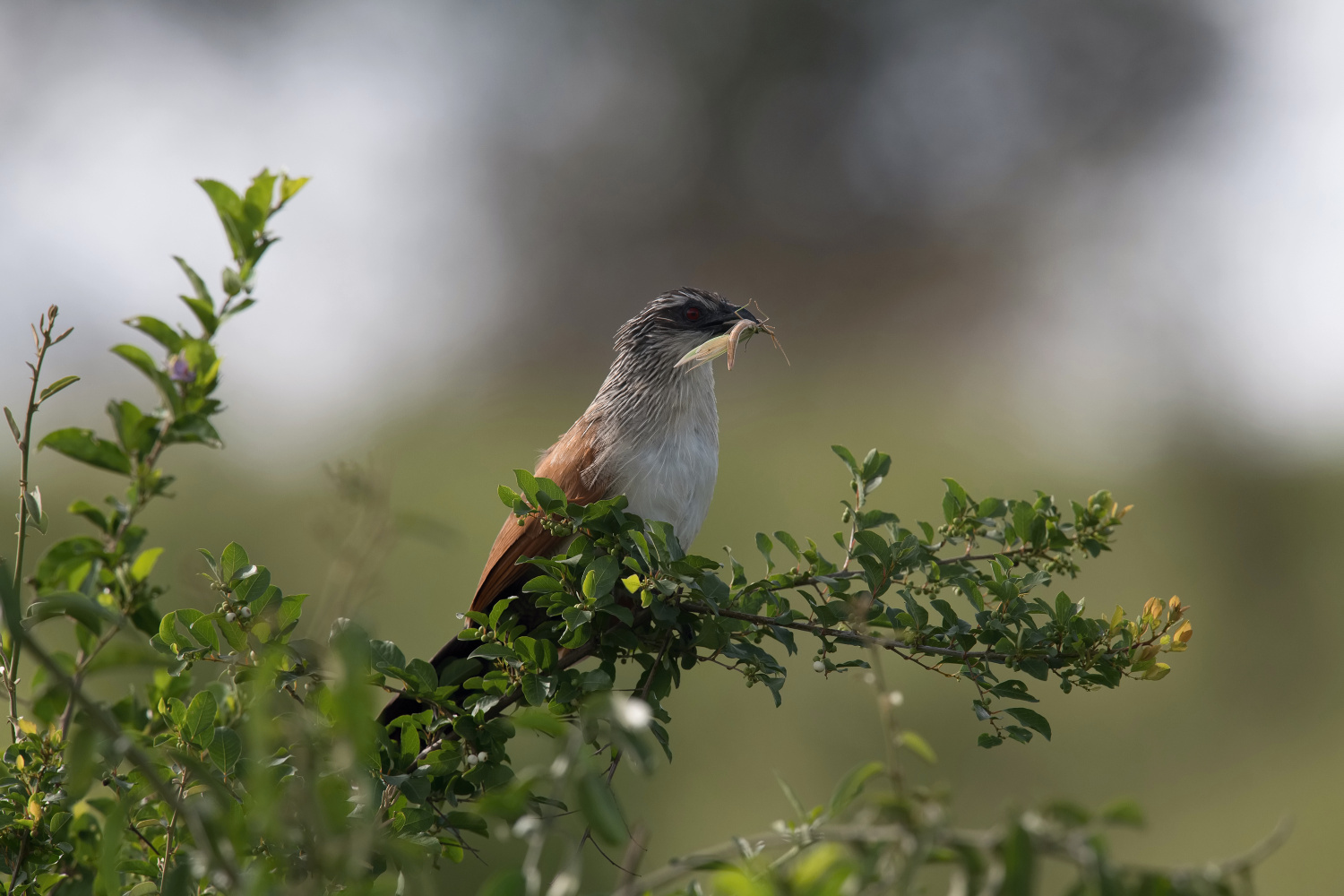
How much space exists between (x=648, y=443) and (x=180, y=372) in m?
1.52

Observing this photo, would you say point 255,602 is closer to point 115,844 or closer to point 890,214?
point 115,844

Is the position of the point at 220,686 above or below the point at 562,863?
above

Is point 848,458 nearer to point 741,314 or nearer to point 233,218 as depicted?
point 233,218

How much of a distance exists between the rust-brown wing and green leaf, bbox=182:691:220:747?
2.85ft

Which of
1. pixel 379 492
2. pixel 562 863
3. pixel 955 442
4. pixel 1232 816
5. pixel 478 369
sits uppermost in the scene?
pixel 478 369

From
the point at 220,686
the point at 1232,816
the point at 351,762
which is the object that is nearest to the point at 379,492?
the point at 351,762

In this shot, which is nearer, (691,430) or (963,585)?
(963,585)

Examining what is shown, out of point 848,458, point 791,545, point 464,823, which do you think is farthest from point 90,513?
point 848,458

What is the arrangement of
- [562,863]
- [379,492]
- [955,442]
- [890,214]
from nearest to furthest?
[562,863], [379,492], [955,442], [890,214]

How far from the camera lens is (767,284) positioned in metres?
10.2

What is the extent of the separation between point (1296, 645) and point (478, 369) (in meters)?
6.67

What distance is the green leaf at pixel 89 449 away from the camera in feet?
2.10

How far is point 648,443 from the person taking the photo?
2.16 metres

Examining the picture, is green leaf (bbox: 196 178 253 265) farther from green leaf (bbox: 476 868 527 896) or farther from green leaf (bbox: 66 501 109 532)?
green leaf (bbox: 476 868 527 896)
